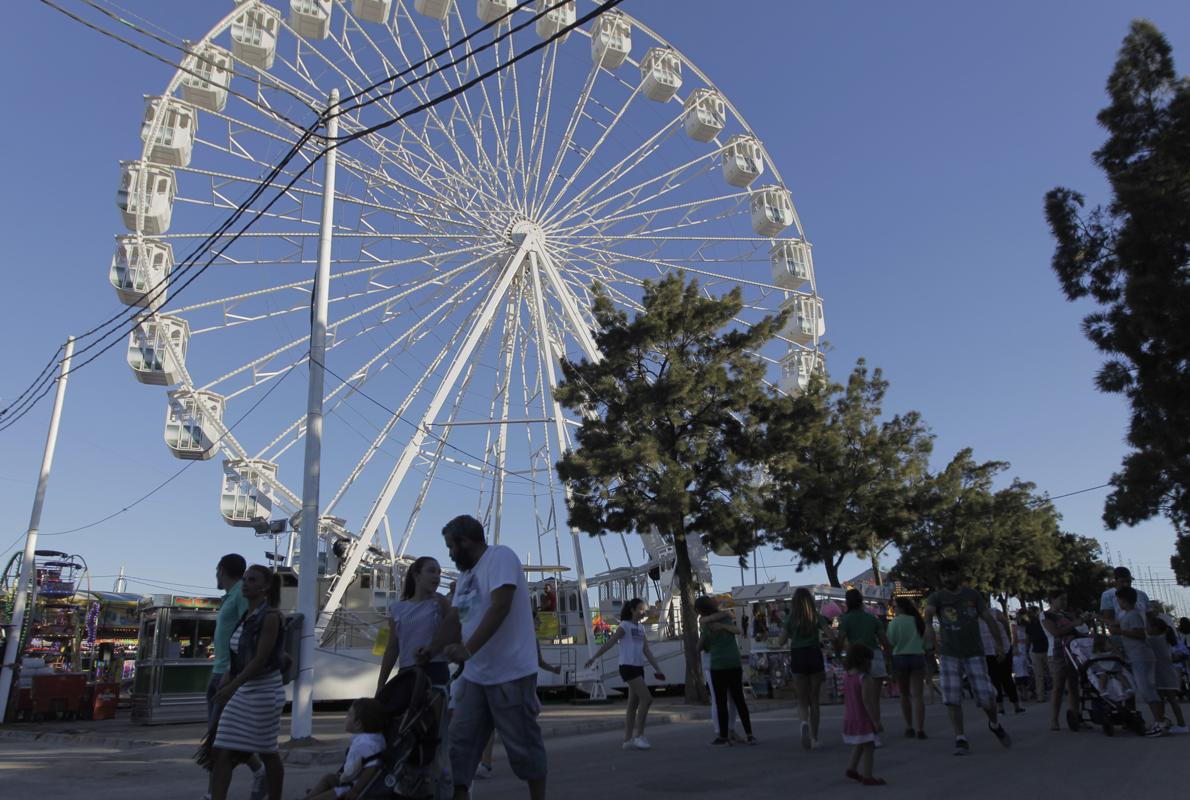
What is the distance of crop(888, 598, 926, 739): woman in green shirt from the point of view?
9.35 m

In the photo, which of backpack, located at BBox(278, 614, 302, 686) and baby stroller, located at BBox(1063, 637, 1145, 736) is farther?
baby stroller, located at BBox(1063, 637, 1145, 736)

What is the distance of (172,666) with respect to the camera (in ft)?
51.3

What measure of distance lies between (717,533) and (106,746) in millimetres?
10521

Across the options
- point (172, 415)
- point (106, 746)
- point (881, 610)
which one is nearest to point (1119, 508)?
point (881, 610)

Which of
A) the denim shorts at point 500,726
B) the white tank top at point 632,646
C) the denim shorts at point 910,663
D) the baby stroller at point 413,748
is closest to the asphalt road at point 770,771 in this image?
the denim shorts at point 910,663

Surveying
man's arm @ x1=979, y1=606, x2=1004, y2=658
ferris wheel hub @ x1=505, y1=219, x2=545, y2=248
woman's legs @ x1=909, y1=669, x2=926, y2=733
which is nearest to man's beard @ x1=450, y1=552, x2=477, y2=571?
man's arm @ x1=979, y1=606, x2=1004, y2=658

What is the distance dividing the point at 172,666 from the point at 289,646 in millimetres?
11630

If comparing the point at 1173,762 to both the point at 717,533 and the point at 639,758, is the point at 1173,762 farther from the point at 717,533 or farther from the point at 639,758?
the point at 717,533

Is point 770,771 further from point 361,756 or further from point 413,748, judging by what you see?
point 361,756

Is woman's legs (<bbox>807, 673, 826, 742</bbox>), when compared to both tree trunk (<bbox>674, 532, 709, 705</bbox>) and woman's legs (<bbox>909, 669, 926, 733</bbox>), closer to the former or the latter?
woman's legs (<bbox>909, 669, 926, 733</bbox>)

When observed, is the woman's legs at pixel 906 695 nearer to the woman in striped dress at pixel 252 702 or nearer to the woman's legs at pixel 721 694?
the woman's legs at pixel 721 694

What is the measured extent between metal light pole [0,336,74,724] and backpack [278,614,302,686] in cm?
1436

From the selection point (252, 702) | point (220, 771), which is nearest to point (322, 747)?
point (220, 771)

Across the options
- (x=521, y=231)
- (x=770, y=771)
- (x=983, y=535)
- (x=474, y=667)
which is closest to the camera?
(x=474, y=667)
